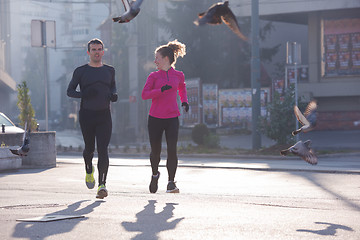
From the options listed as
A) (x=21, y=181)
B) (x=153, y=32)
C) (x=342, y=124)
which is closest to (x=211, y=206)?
(x=21, y=181)

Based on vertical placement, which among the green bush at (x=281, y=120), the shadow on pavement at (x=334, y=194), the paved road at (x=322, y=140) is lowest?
the paved road at (x=322, y=140)

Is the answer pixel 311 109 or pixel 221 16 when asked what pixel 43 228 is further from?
pixel 311 109

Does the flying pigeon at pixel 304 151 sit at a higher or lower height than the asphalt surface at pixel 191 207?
higher

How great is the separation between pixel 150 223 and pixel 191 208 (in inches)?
50.7

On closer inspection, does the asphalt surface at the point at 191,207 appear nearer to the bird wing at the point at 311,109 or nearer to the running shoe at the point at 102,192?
the running shoe at the point at 102,192

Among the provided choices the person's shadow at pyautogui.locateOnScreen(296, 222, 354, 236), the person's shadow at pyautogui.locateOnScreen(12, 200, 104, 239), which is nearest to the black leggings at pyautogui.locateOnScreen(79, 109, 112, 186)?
the person's shadow at pyautogui.locateOnScreen(12, 200, 104, 239)

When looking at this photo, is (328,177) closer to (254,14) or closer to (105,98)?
(105,98)

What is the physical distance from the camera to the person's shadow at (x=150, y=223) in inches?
260

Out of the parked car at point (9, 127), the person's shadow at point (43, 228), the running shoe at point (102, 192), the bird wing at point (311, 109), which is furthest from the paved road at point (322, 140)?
the person's shadow at point (43, 228)

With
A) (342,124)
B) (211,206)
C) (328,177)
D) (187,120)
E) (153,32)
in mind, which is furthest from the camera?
(153,32)

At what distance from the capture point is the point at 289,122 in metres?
24.1

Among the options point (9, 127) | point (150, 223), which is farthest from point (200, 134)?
point (150, 223)

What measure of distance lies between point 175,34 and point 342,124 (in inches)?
482

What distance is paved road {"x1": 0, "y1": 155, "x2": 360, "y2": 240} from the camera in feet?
21.9
